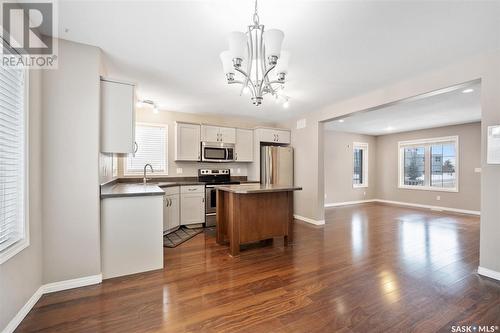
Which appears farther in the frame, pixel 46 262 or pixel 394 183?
pixel 394 183

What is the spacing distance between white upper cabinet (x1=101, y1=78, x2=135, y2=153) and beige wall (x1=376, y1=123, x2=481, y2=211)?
26.5ft

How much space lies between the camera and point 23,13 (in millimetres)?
1807

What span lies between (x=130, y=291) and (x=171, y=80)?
2.72 meters

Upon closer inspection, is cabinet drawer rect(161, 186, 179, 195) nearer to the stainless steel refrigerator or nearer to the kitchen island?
the kitchen island

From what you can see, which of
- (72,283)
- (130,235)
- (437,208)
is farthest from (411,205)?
(72,283)

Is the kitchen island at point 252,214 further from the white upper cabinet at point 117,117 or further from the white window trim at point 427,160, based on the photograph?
the white window trim at point 427,160

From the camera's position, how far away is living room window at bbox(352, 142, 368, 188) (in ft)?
25.7

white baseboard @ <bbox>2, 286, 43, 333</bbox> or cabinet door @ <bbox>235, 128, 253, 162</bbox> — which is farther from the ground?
cabinet door @ <bbox>235, 128, 253, 162</bbox>

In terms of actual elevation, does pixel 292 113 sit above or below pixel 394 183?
above

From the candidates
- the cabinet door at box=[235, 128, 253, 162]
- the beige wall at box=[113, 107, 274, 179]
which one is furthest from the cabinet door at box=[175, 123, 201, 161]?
the cabinet door at box=[235, 128, 253, 162]

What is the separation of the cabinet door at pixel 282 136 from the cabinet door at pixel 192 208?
91.7 inches

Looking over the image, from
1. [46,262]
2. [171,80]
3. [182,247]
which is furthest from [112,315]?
[171,80]

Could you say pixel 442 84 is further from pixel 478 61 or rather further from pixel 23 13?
pixel 23 13

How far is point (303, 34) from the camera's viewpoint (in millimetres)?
2090
